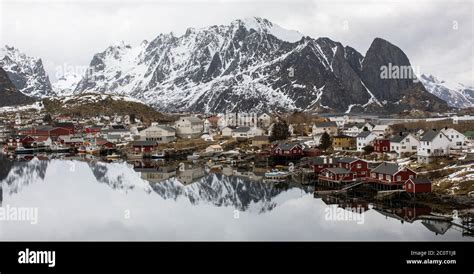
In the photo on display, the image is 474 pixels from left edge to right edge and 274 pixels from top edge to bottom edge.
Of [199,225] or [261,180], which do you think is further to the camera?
[261,180]

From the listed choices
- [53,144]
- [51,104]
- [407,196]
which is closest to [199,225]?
[407,196]

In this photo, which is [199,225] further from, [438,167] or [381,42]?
[381,42]

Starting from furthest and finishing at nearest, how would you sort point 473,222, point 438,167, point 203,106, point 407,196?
point 203,106 < point 438,167 < point 407,196 < point 473,222

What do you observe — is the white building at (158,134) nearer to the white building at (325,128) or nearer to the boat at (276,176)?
the white building at (325,128)

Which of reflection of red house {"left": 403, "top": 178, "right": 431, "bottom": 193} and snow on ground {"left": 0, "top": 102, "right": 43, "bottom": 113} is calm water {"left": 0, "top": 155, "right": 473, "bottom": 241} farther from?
snow on ground {"left": 0, "top": 102, "right": 43, "bottom": 113}

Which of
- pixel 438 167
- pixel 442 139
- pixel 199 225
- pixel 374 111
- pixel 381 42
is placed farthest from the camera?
pixel 381 42

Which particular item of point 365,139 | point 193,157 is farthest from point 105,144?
point 365,139
